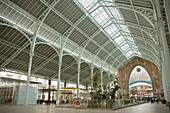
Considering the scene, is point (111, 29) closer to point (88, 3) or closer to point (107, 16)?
point (107, 16)

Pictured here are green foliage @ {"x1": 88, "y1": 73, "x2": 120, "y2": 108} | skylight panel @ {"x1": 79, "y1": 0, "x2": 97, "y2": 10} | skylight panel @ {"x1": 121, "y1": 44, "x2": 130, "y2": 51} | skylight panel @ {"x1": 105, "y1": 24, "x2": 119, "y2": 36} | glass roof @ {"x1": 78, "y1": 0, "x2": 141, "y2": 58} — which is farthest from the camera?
skylight panel @ {"x1": 121, "y1": 44, "x2": 130, "y2": 51}

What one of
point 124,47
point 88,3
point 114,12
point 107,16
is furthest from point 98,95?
point 124,47

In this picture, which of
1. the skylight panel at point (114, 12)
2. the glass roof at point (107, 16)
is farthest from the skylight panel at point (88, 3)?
the skylight panel at point (114, 12)

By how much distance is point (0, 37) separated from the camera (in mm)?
21625

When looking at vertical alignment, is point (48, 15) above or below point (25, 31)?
above

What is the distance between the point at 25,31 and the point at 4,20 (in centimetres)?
326

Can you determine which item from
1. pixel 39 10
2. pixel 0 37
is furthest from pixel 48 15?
pixel 0 37

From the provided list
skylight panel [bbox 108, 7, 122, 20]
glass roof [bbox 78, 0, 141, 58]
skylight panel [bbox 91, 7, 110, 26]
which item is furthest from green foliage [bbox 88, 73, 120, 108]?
skylight panel [bbox 108, 7, 122, 20]

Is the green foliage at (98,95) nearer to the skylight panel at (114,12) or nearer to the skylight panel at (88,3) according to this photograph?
the skylight panel at (88,3)

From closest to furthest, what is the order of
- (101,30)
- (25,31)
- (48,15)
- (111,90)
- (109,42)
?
1. (111,90)
2. (25,31)
3. (48,15)
4. (101,30)
5. (109,42)

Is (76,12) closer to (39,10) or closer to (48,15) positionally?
(48,15)

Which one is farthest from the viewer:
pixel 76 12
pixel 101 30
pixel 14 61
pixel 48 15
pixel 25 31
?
pixel 101 30

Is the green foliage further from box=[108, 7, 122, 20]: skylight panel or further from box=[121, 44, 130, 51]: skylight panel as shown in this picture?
box=[121, 44, 130, 51]: skylight panel

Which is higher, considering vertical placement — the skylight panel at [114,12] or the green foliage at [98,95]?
the skylight panel at [114,12]
